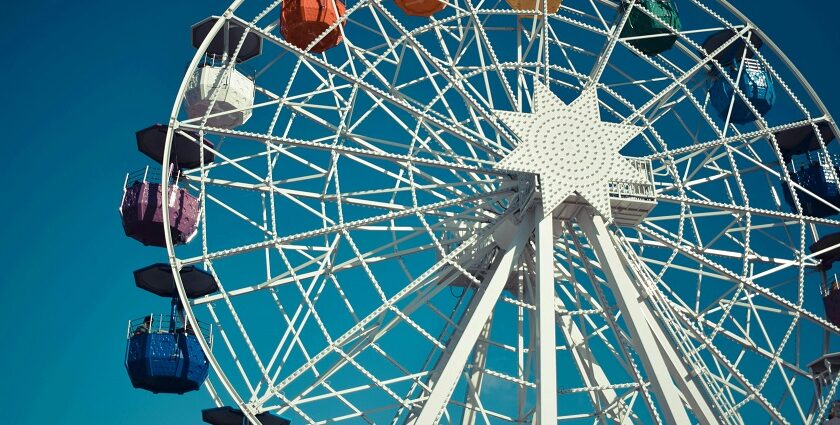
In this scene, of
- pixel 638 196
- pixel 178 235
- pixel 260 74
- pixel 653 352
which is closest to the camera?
pixel 653 352

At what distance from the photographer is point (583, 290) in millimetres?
19875

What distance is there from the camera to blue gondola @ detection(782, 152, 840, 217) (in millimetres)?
21984

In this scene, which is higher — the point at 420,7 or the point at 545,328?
the point at 420,7

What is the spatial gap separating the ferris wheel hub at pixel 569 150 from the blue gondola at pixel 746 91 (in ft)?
15.0

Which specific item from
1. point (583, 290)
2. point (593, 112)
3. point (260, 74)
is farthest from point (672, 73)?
Result: point (260, 74)

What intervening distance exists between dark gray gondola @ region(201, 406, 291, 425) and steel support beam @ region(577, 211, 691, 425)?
17.3 ft

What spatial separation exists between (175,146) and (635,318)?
→ 7.59 metres

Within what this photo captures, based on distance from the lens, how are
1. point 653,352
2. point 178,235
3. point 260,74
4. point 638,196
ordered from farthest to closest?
point 260,74 → point 178,235 → point 638,196 → point 653,352

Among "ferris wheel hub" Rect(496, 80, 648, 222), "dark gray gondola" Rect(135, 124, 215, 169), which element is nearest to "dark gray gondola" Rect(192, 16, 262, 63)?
"dark gray gondola" Rect(135, 124, 215, 169)

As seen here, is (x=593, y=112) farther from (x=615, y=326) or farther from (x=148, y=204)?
(x=148, y=204)

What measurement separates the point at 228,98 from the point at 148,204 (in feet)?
7.39

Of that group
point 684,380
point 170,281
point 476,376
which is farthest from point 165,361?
point 684,380

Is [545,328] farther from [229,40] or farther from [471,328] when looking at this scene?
[229,40]

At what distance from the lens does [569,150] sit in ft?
58.6
